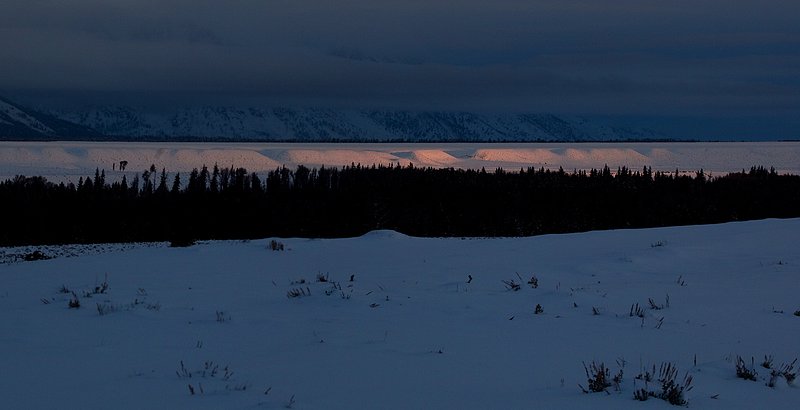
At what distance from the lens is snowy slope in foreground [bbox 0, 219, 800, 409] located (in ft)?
21.9

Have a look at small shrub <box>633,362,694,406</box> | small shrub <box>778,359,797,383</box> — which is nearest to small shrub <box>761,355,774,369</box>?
small shrub <box>778,359,797,383</box>

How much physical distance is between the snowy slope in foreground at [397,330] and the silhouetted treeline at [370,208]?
242 feet

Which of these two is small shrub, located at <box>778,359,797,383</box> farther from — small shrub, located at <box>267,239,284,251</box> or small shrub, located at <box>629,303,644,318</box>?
small shrub, located at <box>267,239,284,251</box>

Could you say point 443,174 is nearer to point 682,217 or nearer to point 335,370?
point 682,217

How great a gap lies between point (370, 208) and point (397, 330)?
8769 centimetres

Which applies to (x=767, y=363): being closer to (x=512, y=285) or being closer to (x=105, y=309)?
(x=512, y=285)

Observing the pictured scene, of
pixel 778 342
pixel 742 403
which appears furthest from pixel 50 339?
pixel 778 342

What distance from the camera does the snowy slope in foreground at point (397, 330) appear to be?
6.67 m

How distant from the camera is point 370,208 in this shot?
96625mm

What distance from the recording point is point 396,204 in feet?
328

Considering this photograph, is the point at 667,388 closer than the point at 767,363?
Yes

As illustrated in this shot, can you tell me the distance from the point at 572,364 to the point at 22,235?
3302 inches

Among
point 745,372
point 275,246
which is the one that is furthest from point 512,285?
point 275,246

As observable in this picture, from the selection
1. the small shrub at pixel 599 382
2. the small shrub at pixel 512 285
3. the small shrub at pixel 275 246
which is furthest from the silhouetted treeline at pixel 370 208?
the small shrub at pixel 599 382
